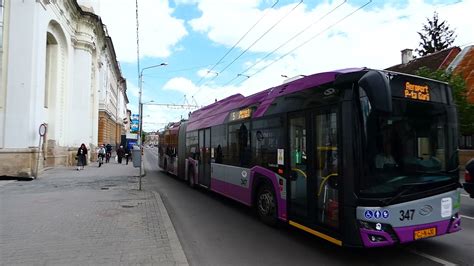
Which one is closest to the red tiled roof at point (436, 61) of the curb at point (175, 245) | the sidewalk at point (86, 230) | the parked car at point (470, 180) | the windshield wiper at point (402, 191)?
the parked car at point (470, 180)

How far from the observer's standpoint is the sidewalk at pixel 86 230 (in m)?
5.86

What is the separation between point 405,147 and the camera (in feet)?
19.0

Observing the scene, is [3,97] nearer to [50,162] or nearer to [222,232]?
[50,162]

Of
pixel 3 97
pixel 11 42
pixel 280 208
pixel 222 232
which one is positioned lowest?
pixel 222 232

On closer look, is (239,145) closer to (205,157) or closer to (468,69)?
(205,157)

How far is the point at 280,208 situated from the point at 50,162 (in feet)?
72.6

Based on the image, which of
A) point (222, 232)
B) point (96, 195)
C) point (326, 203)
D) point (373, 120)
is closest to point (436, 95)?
point (373, 120)

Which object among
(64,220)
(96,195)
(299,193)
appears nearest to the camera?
(299,193)

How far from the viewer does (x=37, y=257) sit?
5852 mm

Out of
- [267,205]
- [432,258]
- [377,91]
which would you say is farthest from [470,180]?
[377,91]

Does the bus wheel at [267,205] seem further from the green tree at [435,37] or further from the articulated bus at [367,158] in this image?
the green tree at [435,37]

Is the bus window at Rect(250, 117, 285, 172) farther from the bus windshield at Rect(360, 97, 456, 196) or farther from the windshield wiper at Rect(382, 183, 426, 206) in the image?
the windshield wiper at Rect(382, 183, 426, 206)

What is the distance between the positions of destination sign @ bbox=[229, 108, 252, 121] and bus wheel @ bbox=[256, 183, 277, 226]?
1.96 meters

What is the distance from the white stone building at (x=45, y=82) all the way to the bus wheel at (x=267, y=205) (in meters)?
14.1
